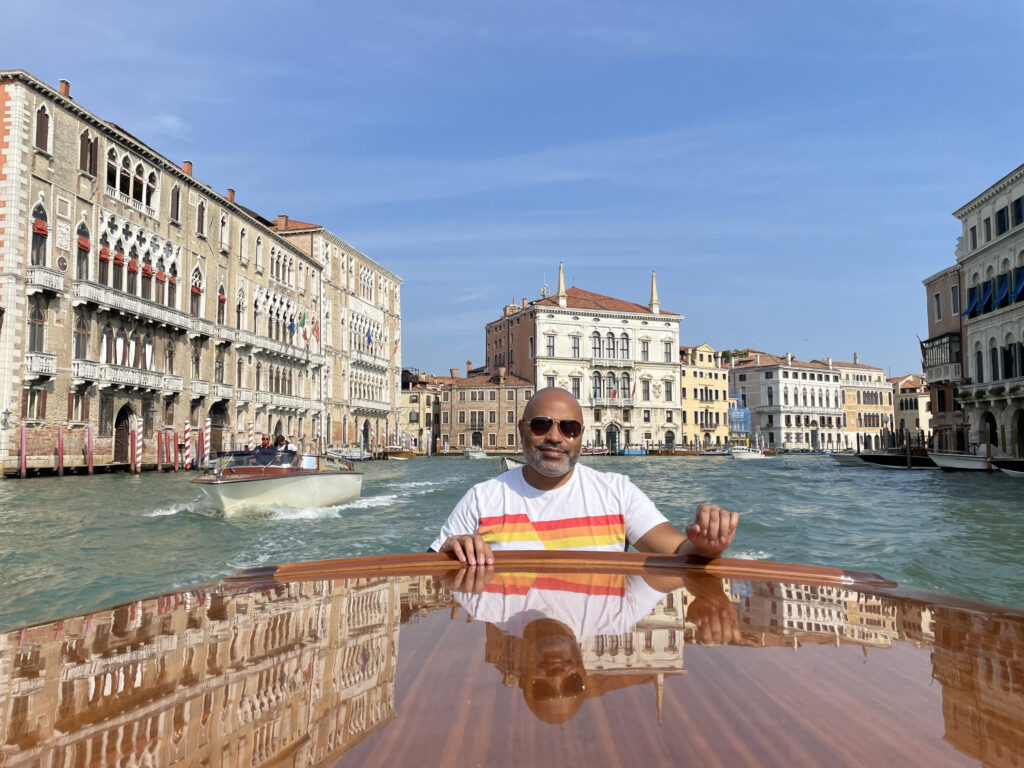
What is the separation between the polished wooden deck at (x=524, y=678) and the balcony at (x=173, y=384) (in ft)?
69.1

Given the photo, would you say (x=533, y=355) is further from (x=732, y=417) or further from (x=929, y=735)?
(x=929, y=735)

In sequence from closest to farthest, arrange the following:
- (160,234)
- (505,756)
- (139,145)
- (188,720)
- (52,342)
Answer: (505,756) → (188,720) → (52,342) → (139,145) → (160,234)

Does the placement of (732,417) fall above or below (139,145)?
below

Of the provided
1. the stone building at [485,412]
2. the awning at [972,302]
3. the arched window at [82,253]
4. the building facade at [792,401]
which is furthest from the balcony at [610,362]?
the arched window at [82,253]

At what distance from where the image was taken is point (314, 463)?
10938 mm

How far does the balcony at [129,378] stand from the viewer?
18.1m

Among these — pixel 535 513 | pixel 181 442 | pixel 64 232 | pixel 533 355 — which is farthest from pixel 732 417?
pixel 535 513

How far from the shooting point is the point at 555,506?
229 cm

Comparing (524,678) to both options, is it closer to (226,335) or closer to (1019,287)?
(1019,287)

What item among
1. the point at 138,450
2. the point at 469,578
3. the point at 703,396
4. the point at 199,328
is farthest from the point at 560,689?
the point at 703,396

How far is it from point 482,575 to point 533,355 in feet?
148

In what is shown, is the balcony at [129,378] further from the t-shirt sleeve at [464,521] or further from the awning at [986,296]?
the awning at [986,296]

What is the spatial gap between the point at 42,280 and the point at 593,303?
36409 millimetres

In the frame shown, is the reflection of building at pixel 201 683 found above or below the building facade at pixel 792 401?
below
